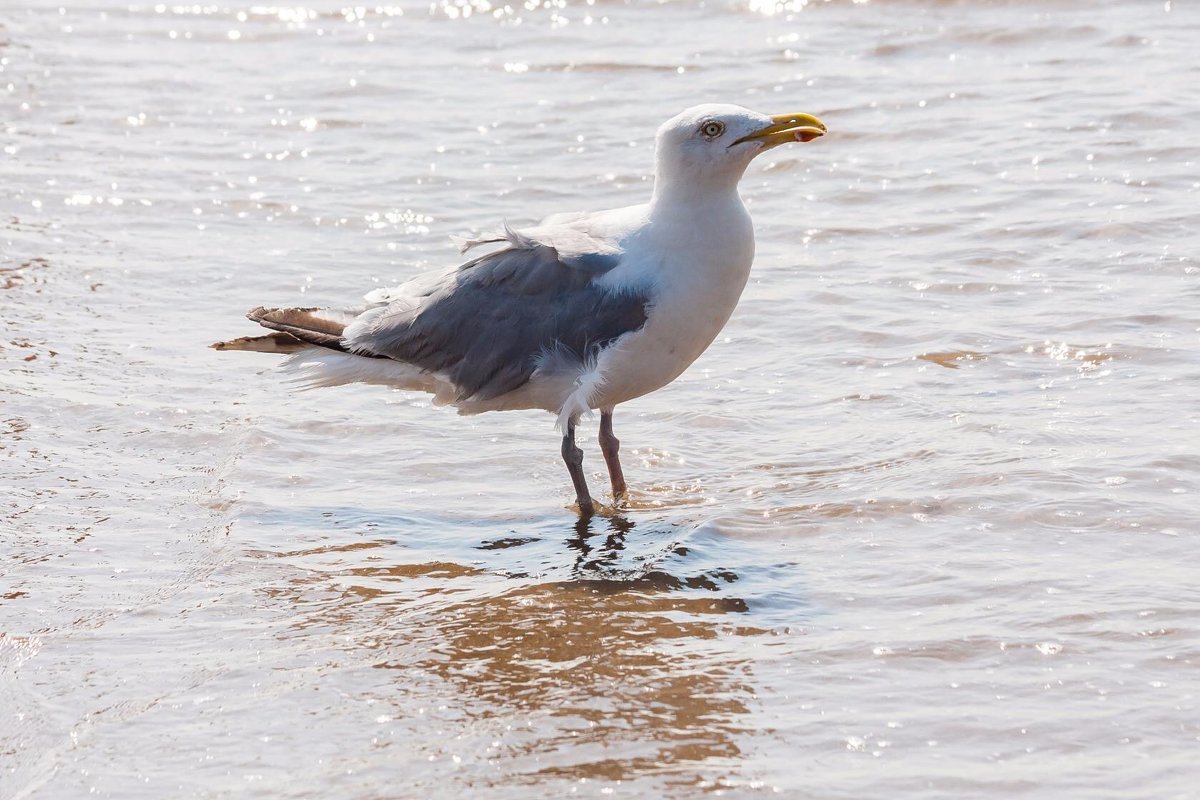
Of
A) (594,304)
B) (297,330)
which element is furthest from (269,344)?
(594,304)

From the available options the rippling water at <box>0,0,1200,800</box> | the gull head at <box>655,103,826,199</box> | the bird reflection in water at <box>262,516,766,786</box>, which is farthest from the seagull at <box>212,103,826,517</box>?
the bird reflection in water at <box>262,516,766,786</box>

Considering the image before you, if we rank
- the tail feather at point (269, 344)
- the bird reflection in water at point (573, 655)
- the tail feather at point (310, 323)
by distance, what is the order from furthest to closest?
1. the tail feather at point (269, 344)
2. the tail feather at point (310, 323)
3. the bird reflection in water at point (573, 655)

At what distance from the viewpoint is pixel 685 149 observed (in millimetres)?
6641

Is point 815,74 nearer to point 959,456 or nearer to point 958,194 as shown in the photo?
point 958,194

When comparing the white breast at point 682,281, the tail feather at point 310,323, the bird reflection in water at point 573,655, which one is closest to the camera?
the bird reflection in water at point 573,655

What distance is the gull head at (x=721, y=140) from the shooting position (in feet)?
21.5

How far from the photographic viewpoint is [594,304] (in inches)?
259

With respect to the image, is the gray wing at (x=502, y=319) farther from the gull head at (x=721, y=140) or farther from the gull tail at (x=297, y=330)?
the gull head at (x=721, y=140)

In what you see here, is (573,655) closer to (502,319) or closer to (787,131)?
(502,319)

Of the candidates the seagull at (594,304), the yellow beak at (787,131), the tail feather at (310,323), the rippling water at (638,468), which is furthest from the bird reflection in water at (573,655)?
the yellow beak at (787,131)

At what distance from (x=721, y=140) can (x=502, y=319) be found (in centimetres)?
112

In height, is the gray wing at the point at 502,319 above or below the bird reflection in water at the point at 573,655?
above

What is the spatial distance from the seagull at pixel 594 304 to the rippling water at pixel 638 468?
49cm

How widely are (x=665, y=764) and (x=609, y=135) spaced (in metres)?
8.12
